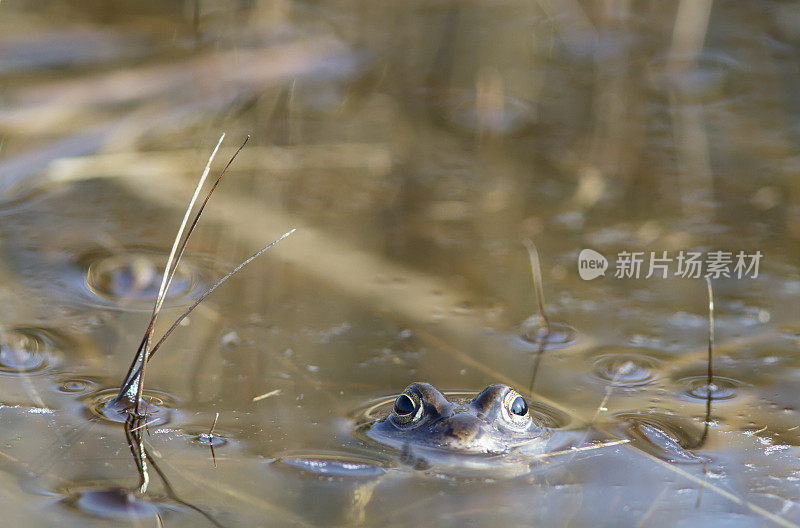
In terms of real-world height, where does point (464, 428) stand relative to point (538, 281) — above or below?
below

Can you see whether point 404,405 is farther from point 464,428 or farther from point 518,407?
point 518,407

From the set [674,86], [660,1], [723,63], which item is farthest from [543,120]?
[660,1]

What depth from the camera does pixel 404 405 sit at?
107 inches

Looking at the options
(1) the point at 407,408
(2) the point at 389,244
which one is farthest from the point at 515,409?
(2) the point at 389,244

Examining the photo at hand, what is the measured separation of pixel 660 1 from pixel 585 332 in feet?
14.4

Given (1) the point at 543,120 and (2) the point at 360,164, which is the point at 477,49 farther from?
(2) the point at 360,164

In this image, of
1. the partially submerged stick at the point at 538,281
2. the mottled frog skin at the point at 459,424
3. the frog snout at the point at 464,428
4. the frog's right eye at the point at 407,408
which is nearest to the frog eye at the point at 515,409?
the mottled frog skin at the point at 459,424

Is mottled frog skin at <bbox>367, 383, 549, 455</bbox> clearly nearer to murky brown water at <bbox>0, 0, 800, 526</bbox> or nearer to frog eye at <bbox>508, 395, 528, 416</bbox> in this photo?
frog eye at <bbox>508, 395, 528, 416</bbox>

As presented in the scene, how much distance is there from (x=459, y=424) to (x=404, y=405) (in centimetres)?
18

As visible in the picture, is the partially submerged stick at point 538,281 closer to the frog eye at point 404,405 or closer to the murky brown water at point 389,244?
the murky brown water at point 389,244

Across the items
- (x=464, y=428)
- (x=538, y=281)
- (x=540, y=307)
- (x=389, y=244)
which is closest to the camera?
(x=464, y=428)

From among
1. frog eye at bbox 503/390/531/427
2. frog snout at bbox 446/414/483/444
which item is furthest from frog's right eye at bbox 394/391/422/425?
frog eye at bbox 503/390/531/427

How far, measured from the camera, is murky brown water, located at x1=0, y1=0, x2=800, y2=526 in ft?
8.08

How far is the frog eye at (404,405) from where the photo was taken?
270cm
